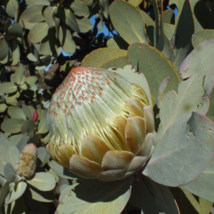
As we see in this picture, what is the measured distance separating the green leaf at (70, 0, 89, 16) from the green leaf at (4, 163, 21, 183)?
1185 millimetres

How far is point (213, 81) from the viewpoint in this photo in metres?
0.64

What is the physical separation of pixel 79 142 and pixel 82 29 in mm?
1196

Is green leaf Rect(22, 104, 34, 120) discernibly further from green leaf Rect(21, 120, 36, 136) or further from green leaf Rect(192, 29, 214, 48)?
green leaf Rect(192, 29, 214, 48)

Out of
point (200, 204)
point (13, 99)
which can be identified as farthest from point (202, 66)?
point (13, 99)

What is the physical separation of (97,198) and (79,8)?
136 centimetres

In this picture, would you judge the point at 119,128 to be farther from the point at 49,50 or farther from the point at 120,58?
the point at 49,50

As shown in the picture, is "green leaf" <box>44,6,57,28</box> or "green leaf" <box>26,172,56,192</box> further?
"green leaf" <box>44,6,57,28</box>

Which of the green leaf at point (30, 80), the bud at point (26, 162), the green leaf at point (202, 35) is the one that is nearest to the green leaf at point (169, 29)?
the green leaf at point (202, 35)

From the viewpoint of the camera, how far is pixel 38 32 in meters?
1.56

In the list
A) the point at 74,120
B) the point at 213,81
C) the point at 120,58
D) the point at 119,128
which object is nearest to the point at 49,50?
the point at 120,58

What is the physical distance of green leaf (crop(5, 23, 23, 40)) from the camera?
1600mm

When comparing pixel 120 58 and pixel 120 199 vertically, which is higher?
pixel 120 58

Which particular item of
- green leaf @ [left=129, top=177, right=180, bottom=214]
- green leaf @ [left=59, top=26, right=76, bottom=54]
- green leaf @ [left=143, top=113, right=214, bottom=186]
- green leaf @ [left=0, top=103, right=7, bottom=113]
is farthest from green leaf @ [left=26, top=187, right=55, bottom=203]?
green leaf @ [left=0, top=103, right=7, bottom=113]

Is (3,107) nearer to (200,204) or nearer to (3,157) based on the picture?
(3,157)
